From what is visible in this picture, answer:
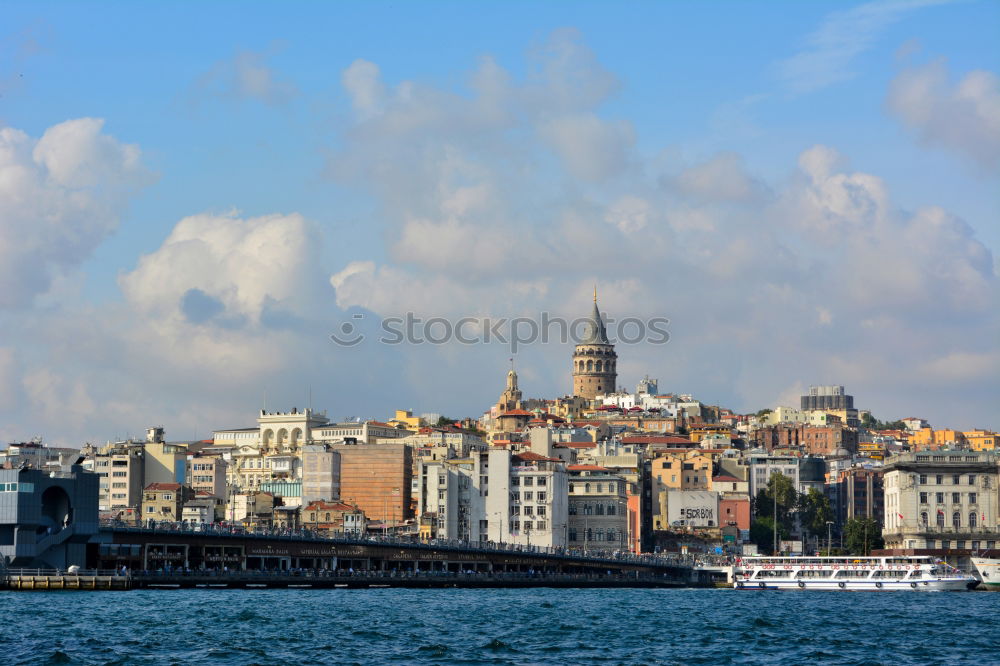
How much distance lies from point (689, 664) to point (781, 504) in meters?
121

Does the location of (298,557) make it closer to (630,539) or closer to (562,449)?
(630,539)

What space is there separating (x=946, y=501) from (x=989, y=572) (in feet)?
66.3

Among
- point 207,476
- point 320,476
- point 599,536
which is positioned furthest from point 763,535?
point 207,476

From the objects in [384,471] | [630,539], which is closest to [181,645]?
[630,539]

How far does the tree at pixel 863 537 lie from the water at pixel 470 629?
51.9m

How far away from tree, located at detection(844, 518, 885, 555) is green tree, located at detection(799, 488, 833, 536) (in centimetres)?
1017

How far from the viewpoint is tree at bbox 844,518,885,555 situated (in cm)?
16638

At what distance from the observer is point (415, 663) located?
64375mm

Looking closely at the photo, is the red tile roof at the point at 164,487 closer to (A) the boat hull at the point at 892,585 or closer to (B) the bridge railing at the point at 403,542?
(B) the bridge railing at the point at 403,542

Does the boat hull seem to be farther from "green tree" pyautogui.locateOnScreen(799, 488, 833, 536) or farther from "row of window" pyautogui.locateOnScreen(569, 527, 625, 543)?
"green tree" pyautogui.locateOnScreen(799, 488, 833, 536)

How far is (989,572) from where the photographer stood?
137500 mm

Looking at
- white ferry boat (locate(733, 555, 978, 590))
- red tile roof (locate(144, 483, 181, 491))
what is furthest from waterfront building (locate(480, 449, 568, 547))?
red tile roof (locate(144, 483, 181, 491))

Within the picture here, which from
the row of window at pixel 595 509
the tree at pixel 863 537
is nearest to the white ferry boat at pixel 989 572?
the tree at pixel 863 537

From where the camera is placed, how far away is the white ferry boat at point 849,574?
135m
